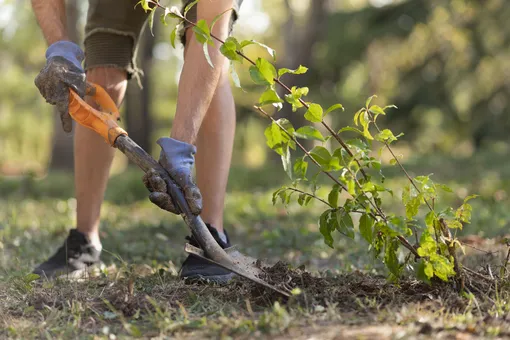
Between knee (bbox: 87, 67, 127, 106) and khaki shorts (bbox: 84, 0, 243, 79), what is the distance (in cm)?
2

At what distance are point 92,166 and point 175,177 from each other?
832 millimetres

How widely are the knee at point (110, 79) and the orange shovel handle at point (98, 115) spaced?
33 cm

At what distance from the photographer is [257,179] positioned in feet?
25.5

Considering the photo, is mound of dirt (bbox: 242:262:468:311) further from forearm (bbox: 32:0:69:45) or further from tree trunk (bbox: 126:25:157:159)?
tree trunk (bbox: 126:25:157:159)

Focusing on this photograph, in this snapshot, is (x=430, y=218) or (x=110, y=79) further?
(x=110, y=79)

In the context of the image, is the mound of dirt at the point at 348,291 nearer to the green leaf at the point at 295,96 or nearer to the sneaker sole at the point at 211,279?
the sneaker sole at the point at 211,279

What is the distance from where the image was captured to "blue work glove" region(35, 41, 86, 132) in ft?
7.36

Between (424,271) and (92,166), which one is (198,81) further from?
(424,271)

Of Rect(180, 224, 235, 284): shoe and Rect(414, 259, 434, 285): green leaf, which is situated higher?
Rect(414, 259, 434, 285): green leaf

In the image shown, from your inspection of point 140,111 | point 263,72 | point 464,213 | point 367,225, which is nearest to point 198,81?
point 263,72

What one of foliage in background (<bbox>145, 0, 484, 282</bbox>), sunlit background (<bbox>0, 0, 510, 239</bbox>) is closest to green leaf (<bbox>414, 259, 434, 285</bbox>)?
foliage in background (<bbox>145, 0, 484, 282</bbox>)

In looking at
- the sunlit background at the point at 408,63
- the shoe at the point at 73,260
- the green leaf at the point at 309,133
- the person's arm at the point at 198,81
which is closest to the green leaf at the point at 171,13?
the person's arm at the point at 198,81

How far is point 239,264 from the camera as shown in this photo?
6.77 ft

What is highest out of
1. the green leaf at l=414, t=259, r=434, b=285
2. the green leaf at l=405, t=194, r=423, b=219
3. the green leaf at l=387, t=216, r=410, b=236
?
the green leaf at l=405, t=194, r=423, b=219
